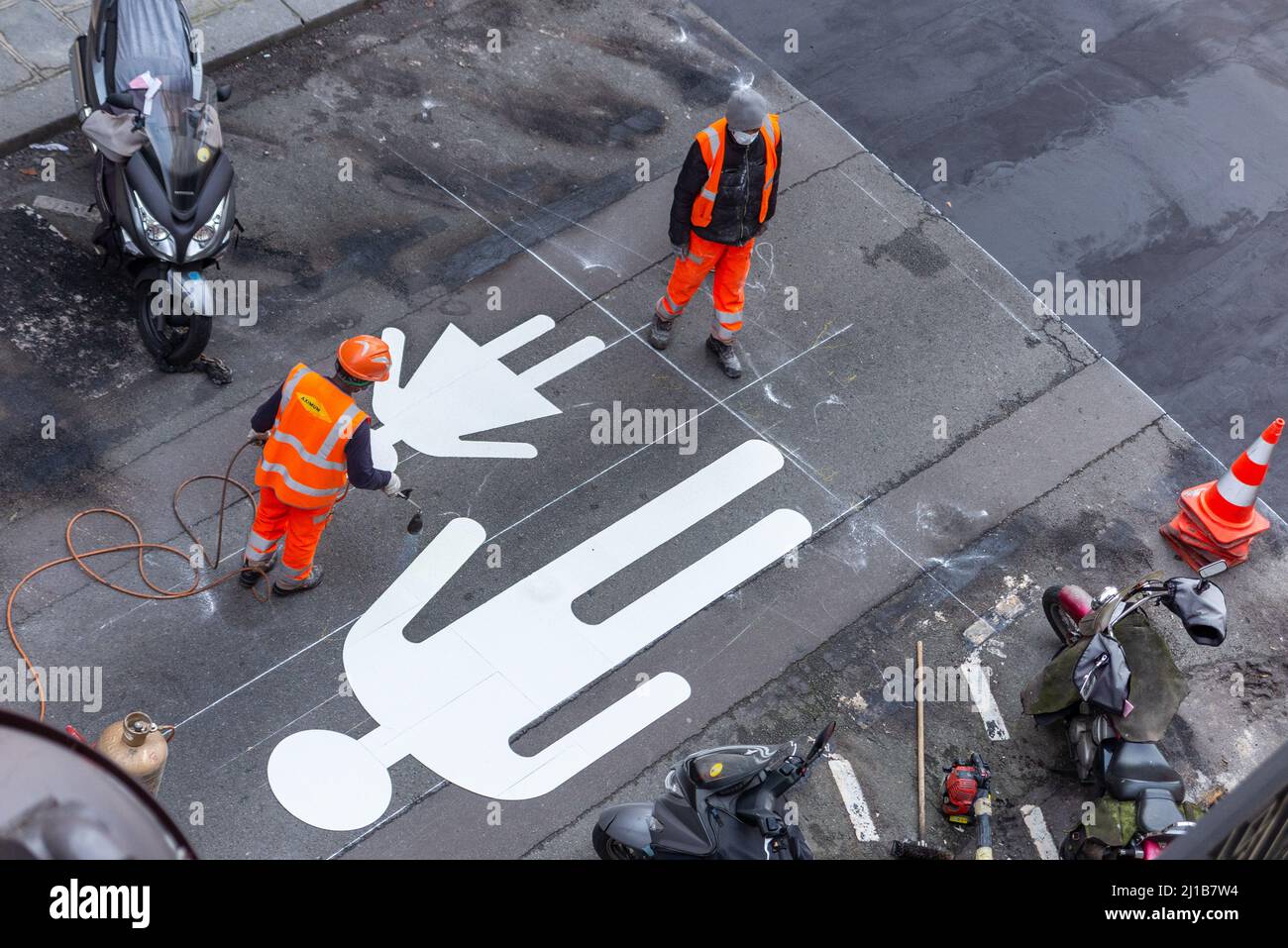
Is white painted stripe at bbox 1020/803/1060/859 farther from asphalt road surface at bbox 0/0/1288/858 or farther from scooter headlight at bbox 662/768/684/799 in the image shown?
scooter headlight at bbox 662/768/684/799

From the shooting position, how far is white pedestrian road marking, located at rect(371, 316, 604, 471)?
9.10 metres

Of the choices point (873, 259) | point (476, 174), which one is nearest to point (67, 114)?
point (476, 174)

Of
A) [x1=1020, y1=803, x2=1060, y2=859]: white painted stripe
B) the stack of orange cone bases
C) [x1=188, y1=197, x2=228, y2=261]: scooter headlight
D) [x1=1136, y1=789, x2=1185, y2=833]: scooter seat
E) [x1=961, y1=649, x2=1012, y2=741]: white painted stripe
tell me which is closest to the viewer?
[x1=1136, y1=789, x2=1185, y2=833]: scooter seat

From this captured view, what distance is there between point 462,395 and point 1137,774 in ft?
16.8

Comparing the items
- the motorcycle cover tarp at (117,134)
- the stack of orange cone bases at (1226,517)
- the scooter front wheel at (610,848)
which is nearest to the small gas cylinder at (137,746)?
the scooter front wheel at (610,848)

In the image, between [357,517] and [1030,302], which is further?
[1030,302]

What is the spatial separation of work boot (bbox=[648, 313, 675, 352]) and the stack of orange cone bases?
3922 mm

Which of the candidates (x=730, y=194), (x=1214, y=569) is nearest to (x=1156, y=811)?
(x=1214, y=569)

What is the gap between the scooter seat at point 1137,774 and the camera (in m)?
7.33

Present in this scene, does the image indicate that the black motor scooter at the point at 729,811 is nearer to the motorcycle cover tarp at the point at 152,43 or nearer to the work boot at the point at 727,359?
the work boot at the point at 727,359

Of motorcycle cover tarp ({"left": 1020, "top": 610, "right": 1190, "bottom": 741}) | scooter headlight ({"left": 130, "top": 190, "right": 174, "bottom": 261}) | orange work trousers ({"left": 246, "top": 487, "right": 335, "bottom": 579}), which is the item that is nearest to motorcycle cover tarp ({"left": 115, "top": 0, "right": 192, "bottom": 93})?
scooter headlight ({"left": 130, "top": 190, "right": 174, "bottom": 261})

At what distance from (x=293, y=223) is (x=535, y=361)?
2305mm

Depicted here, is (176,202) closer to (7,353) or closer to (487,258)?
(7,353)

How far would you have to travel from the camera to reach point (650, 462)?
9.28 m
